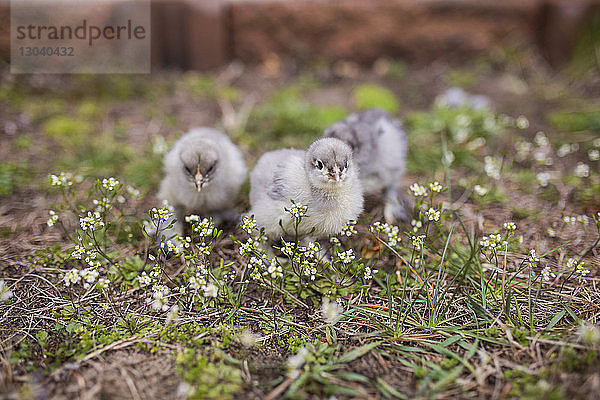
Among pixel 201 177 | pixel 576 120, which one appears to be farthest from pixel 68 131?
pixel 576 120

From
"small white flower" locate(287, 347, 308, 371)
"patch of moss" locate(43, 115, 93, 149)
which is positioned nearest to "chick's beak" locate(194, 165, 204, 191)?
Result: "small white flower" locate(287, 347, 308, 371)

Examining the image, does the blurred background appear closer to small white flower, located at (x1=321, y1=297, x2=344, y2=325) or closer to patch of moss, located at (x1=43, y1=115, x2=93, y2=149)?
patch of moss, located at (x1=43, y1=115, x2=93, y2=149)

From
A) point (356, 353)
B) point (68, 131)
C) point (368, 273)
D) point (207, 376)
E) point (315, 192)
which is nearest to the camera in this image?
point (207, 376)

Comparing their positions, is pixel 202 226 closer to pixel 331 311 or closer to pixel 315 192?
pixel 315 192

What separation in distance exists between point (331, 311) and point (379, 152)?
1.49 m

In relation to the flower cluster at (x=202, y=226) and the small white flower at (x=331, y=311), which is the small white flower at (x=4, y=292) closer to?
the flower cluster at (x=202, y=226)

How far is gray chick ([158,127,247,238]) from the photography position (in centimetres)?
342

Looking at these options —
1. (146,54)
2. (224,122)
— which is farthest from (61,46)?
(224,122)

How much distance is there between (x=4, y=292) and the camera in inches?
109

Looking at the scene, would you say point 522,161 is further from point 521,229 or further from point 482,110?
point 521,229

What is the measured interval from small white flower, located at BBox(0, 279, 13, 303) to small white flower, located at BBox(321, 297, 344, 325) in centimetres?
188

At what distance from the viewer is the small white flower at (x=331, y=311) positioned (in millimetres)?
2848

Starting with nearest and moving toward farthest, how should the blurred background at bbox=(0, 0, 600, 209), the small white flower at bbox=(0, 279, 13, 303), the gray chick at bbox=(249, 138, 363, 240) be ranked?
the small white flower at bbox=(0, 279, 13, 303), the gray chick at bbox=(249, 138, 363, 240), the blurred background at bbox=(0, 0, 600, 209)

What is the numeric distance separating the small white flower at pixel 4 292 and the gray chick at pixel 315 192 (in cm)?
156
